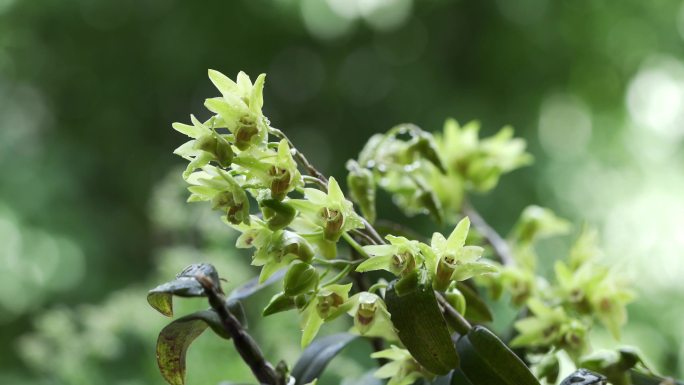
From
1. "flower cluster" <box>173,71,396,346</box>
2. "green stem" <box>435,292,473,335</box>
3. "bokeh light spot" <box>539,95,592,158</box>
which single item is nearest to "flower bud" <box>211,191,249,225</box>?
"flower cluster" <box>173,71,396,346</box>

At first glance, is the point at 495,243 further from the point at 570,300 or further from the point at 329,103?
the point at 329,103

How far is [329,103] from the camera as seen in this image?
7.97 feet

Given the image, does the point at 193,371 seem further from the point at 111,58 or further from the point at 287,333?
the point at 111,58

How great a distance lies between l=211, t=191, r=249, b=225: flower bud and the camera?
0.34 metres

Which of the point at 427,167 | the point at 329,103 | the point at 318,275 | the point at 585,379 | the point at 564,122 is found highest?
the point at 329,103

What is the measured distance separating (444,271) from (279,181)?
0.09m

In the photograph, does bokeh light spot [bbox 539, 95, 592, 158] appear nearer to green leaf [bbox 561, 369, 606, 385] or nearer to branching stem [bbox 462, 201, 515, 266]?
branching stem [bbox 462, 201, 515, 266]

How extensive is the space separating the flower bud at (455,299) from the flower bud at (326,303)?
7cm

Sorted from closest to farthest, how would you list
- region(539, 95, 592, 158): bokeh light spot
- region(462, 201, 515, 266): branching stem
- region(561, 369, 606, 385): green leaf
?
1. region(561, 369, 606, 385): green leaf
2. region(462, 201, 515, 266): branching stem
3. region(539, 95, 592, 158): bokeh light spot

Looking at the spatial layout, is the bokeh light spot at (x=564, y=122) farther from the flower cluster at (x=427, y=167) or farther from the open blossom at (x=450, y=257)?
the open blossom at (x=450, y=257)

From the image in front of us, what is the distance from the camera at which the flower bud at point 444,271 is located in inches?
13.4

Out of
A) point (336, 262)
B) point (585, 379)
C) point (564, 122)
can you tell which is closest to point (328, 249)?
point (336, 262)

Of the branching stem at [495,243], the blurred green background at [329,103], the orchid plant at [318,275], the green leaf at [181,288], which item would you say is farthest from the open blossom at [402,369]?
the blurred green background at [329,103]

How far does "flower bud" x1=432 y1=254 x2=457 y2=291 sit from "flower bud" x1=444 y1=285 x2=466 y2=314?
0.05 meters
